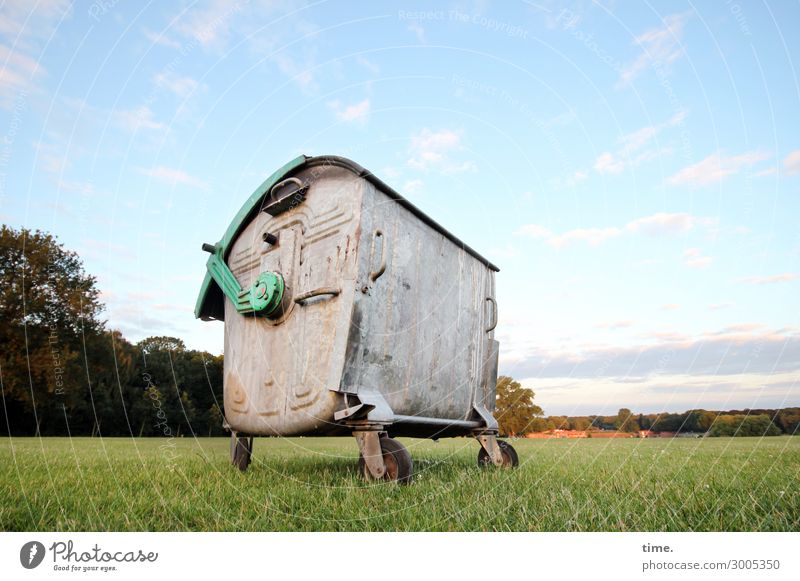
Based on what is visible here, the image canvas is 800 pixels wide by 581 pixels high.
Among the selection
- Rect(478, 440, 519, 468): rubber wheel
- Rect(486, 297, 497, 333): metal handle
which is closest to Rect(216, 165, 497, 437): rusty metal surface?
Rect(478, 440, 519, 468): rubber wheel

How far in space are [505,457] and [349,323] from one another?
284 centimetres

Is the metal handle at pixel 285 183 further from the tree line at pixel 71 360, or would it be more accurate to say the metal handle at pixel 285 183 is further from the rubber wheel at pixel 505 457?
the rubber wheel at pixel 505 457

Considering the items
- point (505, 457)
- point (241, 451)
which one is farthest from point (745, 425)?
point (241, 451)

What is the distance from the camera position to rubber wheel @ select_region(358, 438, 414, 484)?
3.57 metres

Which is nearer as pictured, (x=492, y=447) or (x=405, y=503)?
(x=405, y=503)

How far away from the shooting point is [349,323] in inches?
149

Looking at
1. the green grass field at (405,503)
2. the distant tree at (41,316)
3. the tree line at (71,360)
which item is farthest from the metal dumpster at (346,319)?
the distant tree at (41,316)

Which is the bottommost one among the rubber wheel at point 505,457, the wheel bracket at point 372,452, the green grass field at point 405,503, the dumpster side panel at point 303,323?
the rubber wheel at point 505,457

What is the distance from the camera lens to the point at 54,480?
3.86 m

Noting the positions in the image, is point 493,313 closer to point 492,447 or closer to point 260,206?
point 492,447

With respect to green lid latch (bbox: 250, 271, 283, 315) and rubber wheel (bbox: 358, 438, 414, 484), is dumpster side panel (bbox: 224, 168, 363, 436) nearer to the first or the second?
green lid latch (bbox: 250, 271, 283, 315)

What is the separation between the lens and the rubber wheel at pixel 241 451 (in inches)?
195

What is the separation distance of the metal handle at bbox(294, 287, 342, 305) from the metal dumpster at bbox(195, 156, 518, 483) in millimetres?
11

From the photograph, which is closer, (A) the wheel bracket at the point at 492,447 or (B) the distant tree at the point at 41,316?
(A) the wheel bracket at the point at 492,447
